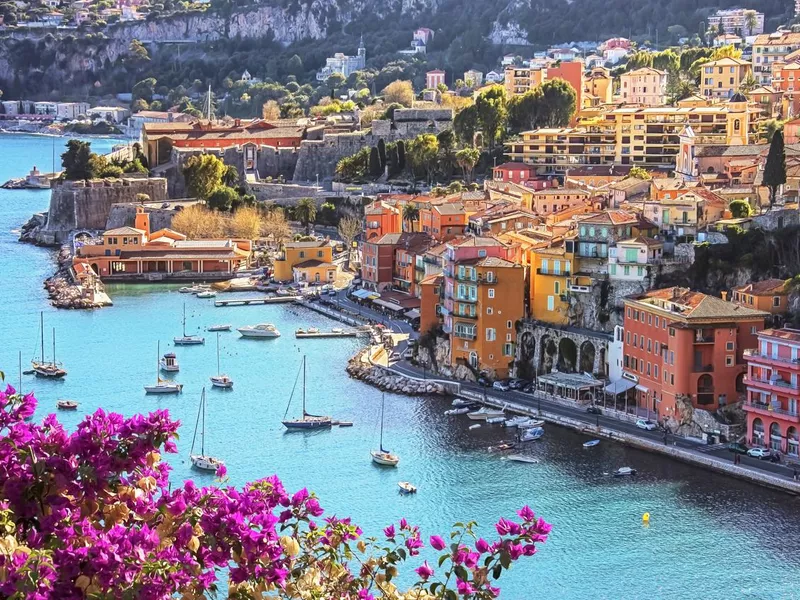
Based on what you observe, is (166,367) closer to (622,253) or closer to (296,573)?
(622,253)

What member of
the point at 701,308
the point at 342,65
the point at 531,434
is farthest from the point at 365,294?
the point at 342,65

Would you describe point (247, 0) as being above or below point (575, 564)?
above

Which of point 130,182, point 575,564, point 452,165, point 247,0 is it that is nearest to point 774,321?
point 575,564

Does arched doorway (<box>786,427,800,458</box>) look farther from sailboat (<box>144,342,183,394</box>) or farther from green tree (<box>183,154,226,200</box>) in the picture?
green tree (<box>183,154,226,200</box>)

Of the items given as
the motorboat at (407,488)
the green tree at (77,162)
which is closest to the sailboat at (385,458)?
the motorboat at (407,488)

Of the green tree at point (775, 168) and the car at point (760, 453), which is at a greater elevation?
the green tree at point (775, 168)

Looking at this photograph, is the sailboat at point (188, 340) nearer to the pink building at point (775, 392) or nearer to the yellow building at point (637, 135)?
the pink building at point (775, 392)

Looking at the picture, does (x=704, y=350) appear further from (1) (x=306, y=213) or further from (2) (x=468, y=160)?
(1) (x=306, y=213)
